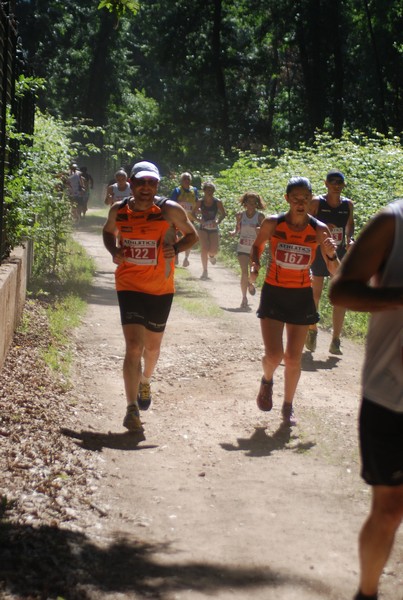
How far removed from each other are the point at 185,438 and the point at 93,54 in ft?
150

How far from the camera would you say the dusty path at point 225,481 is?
4789 mm

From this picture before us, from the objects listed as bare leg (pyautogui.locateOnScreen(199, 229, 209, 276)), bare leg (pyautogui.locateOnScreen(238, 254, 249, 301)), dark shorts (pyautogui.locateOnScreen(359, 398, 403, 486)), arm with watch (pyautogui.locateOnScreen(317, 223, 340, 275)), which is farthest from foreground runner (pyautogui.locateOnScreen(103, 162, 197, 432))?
bare leg (pyautogui.locateOnScreen(199, 229, 209, 276))

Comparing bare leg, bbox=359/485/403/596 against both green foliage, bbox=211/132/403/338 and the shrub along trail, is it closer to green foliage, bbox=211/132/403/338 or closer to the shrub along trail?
the shrub along trail

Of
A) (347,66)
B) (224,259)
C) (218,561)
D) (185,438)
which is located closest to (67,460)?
(185,438)

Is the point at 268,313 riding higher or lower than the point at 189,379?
higher

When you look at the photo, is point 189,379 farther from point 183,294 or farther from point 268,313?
point 183,294

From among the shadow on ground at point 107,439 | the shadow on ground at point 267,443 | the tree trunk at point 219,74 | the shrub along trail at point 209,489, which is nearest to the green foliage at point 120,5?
the shrub along trail at point 209,489

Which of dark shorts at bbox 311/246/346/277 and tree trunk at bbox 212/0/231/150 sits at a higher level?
tree trunk at bbox 212/0/231/150

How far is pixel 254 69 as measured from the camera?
44.9 metres

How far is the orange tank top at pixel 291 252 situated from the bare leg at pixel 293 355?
36 centimetres

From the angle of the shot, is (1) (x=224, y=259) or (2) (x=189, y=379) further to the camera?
(1) (x=224, y=259)

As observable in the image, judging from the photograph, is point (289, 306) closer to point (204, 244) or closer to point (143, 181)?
point (143, 181)

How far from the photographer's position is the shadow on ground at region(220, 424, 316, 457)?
738 cm

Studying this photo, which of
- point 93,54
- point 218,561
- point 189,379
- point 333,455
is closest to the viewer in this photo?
point 218,561
